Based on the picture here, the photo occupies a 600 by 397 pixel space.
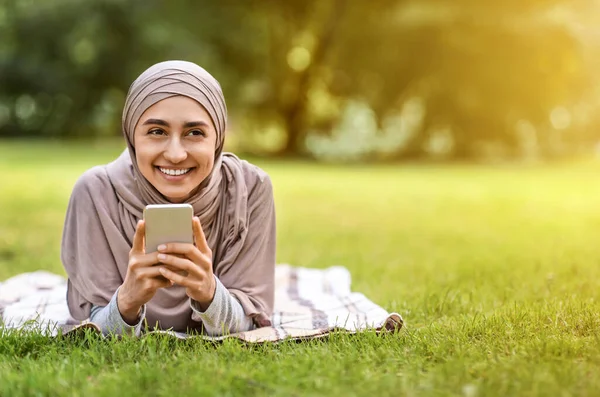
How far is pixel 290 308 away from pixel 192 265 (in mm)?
1370

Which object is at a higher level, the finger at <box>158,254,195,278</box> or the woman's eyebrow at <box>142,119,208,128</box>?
the woman's eyebrow at <box>142,119,208,128</box>

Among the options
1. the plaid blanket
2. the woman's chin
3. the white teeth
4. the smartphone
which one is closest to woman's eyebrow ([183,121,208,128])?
the white teeth

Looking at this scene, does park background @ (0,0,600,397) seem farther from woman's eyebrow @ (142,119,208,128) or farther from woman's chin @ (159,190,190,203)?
woman's eyebrow @ (142,119,208,128)

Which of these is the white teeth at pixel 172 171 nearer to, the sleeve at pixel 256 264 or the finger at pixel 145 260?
the finger at pixel 145 260

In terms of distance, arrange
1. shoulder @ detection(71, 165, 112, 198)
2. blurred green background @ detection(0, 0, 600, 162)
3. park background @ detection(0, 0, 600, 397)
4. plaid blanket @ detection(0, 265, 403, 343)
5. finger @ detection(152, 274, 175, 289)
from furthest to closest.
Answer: blurred green background @ detection(0, 0, 600, 162) → shoulder @ detection(71, 165, 112, 198) → plaid blanket @ detection(0, 265, 403, 343) → finger @ detection(152, 274, 175, 289) → park background @ detection(0, 0, 600, 397)

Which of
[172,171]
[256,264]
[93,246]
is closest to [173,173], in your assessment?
[172,171]

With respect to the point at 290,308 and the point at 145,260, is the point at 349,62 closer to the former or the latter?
the point at 290,308

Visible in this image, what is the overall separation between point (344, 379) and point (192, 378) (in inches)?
22.2

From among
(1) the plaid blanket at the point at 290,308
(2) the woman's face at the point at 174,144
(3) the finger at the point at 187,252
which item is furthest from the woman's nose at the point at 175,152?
(1) the plaid blanket at the point at 290,308

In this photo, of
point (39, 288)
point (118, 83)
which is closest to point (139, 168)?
point (39, 288)

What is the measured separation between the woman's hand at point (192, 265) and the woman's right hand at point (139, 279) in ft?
0.18

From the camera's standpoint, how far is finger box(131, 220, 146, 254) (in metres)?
3.08

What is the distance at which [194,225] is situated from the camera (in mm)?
3146

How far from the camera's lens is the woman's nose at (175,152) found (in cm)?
330
